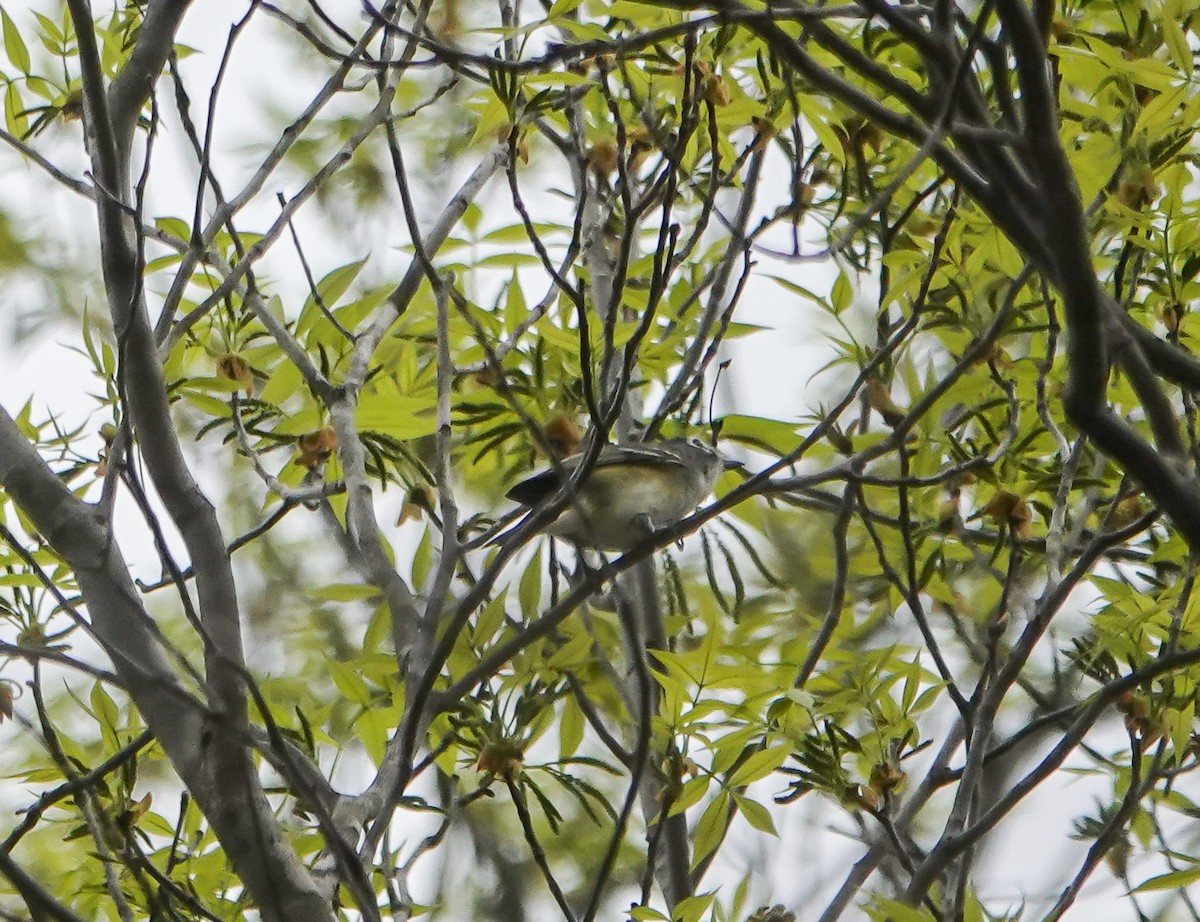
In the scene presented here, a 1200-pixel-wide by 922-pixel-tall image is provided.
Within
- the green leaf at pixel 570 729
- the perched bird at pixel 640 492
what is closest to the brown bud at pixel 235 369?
the green leaf at pixel 570 729

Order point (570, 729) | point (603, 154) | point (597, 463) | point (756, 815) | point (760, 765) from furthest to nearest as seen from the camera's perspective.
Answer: point (597, 463), point (603, 154), point (570, 729), point (756, 815), point (760, 765)

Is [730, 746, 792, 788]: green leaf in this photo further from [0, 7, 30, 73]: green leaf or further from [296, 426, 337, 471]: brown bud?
[0, 7, 30, 73]: green leaf

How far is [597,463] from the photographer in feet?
13.7

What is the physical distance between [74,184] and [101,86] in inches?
32.8

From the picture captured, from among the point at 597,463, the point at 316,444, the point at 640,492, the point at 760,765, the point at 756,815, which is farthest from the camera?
the point at 640,492

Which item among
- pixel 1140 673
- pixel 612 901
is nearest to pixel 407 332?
pixel 1140 673

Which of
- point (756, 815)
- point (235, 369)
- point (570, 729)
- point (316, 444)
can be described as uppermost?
point (235, 369)

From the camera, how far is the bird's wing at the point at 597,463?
13.5 ft

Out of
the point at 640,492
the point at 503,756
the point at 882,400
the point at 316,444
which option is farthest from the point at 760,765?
the point at 640,492

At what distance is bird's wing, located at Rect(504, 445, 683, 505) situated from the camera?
4.10 metres

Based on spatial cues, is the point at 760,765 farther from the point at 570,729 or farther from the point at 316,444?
the point at 316,444

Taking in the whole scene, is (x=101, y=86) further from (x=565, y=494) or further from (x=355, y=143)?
(x=565, y=494)

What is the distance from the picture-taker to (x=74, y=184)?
354 cm

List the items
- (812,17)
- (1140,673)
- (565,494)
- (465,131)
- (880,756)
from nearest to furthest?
1. (812,17)
2. (565,494)
3. (1140,673)
4. (880,756)
5. (465,131)
